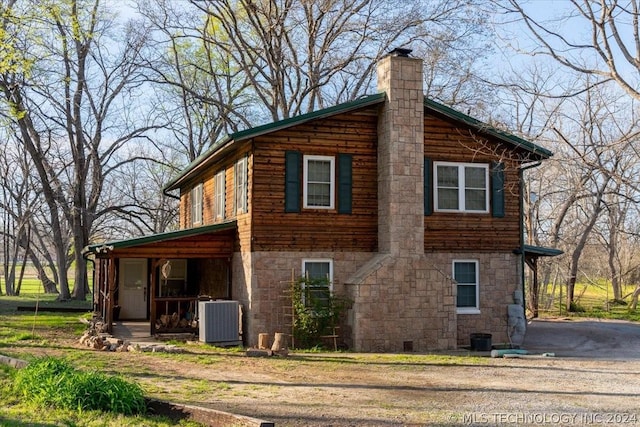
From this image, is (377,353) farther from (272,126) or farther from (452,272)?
(272,126)

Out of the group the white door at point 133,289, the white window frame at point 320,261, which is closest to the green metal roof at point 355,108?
the white window frame at point 320,261

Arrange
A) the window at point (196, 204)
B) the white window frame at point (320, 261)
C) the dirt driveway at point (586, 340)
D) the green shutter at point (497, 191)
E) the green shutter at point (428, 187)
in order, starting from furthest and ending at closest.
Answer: the window at point (196, 204) → the green shutter at point (497, 191) → the green shutter at point (428, 187) → the dirt driveway at point (586, 340) → the white window frame at point (320, 261)

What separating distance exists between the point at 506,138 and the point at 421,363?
7204 millimetres

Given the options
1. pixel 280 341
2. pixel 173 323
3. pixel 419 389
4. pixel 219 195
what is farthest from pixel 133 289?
pixel 419 389

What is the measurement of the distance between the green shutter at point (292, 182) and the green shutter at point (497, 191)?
5552 mm

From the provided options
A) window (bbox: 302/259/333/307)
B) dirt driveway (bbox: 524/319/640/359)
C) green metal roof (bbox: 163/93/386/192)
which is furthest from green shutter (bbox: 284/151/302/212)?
dirt driveway (bbox: 524/319/640/359)

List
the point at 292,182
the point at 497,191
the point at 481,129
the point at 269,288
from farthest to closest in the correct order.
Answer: the point at 497,191 < the point at 481,129 < the point at 292,182 < the point at 269,288

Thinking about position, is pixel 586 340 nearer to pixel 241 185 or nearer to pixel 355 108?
pixel 355 108

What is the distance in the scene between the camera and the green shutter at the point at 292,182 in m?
16.8

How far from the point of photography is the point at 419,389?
10844 mm

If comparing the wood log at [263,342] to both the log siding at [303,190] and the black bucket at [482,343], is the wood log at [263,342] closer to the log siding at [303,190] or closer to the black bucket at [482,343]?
the log siding at [303,190]

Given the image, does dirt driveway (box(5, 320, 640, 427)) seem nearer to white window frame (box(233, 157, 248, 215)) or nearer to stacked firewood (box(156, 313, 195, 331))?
stacked firewood (box(156, 313, 195, 331))

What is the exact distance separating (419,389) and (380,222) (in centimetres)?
714

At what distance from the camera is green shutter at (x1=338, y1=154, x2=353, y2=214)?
17.3 meters
